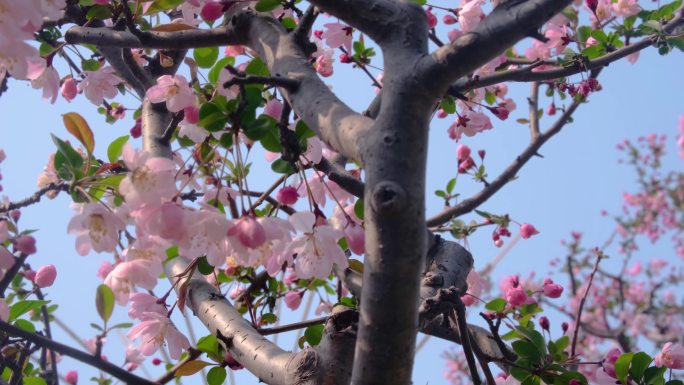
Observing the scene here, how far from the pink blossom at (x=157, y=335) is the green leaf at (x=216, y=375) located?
0.31 ft

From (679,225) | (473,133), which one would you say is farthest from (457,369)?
(473,133)

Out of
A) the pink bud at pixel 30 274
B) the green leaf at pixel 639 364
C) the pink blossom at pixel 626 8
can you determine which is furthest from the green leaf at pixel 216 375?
the pink blossom at pixel 626 8

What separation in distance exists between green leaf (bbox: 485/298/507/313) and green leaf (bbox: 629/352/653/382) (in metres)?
0.53

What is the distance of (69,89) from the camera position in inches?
88.0

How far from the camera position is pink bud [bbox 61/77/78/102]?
2230 mm

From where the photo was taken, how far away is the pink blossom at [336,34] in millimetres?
2160

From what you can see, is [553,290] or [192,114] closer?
[192,114]

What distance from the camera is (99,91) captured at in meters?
2.18

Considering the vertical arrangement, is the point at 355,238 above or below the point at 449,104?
below

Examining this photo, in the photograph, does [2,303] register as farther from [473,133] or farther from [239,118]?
[473,133]

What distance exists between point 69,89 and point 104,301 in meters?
1.18

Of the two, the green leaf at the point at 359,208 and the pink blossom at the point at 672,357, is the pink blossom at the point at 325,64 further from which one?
the pink blossom at the point at 672,357

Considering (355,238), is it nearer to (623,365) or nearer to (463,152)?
(623,365)

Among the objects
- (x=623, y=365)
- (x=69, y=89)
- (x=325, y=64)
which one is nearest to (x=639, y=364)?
(x=623, y=365)
